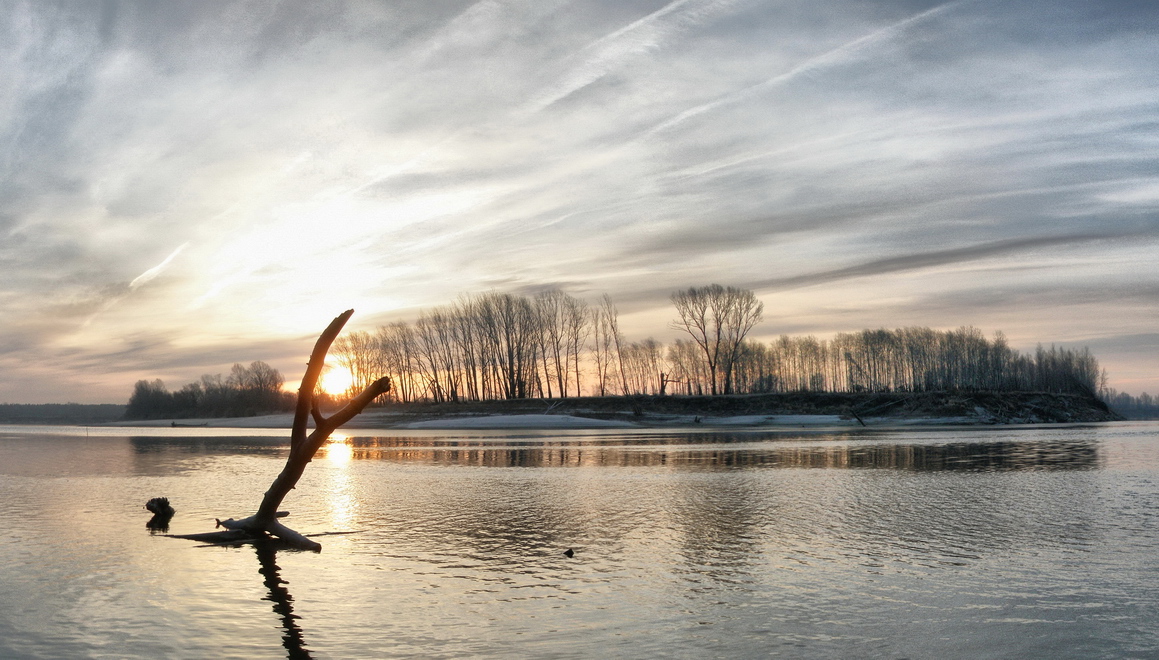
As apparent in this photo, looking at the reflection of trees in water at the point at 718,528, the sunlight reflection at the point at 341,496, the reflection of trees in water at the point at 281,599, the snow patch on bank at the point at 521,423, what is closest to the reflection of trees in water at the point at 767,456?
the sunlight reflection at the point at 341,496

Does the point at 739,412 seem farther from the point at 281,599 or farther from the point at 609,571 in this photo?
the point at 281,599

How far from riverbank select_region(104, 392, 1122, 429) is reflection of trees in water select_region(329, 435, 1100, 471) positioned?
125ft

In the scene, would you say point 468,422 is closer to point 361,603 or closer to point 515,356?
point 515,356

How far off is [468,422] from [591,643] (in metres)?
82.0

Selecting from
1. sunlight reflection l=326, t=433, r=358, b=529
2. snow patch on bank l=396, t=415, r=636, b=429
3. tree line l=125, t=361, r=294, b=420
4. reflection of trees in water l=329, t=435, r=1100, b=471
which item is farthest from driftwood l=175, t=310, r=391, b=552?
tree line l=125, t=361, r=294, b=420

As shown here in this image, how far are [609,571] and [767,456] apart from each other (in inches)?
991

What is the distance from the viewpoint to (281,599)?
11195mm

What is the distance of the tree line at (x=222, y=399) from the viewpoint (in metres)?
151

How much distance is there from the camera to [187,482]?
89.1 ft

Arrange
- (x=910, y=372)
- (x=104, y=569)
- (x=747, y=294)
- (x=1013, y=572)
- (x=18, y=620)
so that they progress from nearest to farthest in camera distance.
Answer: (x=18, y=620)
(x=1013, y=572)
(x=104, y=569)
(x=747, y=294)
(x=910, y=372)

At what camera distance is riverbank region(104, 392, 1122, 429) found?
86375 millimetres

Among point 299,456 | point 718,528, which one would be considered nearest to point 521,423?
point 718,528

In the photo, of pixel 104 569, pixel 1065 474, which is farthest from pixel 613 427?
pixel 104 569

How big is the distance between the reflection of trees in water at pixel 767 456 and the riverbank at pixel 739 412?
125 feet
